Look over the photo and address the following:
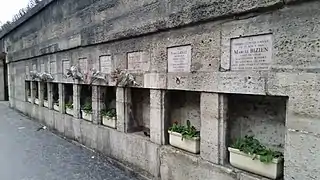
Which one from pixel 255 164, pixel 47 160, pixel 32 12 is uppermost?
pixel 32 12

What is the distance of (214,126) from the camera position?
10.5ft

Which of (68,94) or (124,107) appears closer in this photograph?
(124,107)

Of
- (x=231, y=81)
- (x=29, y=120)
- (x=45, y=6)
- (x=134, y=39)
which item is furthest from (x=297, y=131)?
(x=29, y=120)

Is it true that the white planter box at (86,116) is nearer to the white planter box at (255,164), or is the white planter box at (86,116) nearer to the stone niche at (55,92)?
the stone niche at (55,92)

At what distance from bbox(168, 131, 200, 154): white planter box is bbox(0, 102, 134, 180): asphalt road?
3.93ft

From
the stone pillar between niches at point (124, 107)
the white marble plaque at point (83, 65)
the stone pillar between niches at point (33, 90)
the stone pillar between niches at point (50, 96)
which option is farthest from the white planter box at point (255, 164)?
the stone pillar between niches at point (33, 90)

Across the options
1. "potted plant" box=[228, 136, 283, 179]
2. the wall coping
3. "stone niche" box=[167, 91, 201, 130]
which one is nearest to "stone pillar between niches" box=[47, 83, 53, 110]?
the wall coping

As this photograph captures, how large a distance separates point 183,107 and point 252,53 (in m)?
1.57

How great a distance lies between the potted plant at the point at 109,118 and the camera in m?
5.26

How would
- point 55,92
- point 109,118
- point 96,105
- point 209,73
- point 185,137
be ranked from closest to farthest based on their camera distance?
1. point 209,73
2. point 185,137
3. point 109,118
4. point 96,105
5. point 55,92

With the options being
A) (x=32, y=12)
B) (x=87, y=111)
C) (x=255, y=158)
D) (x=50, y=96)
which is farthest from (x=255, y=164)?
(x=32, y=12)

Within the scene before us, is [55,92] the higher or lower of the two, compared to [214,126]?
higher

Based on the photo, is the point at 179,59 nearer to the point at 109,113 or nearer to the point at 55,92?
the point at 109,113

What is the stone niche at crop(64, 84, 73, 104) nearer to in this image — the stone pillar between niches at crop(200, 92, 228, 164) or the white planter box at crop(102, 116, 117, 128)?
the white planter box at crop(102, 116, 117, 128)
